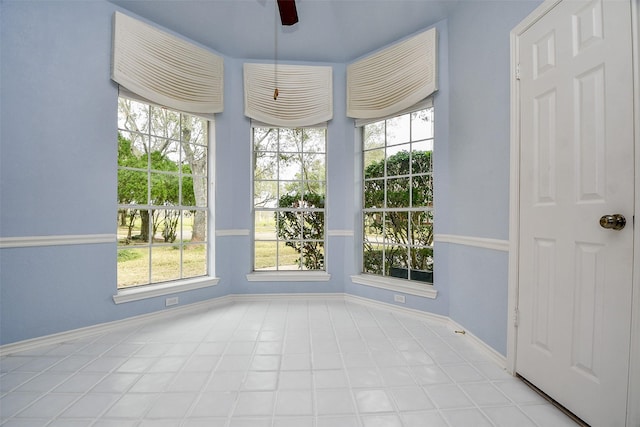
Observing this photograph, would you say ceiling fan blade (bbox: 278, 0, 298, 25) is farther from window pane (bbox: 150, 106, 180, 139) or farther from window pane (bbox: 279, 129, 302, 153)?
window pane (bbox: 150, 106, 180, 139)

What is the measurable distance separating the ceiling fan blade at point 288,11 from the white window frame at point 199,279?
147 cm

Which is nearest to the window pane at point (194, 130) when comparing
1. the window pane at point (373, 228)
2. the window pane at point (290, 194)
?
the window pane at point (290, 194)

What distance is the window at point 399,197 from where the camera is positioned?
3215mm

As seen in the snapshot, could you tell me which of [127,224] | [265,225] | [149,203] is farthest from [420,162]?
[127,224]

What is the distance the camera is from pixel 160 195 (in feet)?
10.6

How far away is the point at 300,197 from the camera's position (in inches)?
152

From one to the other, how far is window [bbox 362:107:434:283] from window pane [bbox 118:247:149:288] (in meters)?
2.54

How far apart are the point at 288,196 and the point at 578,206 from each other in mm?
2945

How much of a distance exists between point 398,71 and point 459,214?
5.68 feet

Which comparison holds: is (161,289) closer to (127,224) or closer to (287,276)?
(127,224)

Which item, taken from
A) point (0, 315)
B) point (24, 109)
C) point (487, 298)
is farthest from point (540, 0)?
point (0, 315)

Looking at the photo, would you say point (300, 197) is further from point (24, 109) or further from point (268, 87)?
point (24, 109)

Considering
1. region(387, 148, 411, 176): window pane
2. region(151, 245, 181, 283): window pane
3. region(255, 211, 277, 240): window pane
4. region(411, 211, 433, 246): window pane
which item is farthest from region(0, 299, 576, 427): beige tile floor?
region(387, 148, 411, 176): window pane

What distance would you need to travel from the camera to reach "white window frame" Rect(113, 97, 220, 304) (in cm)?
290
